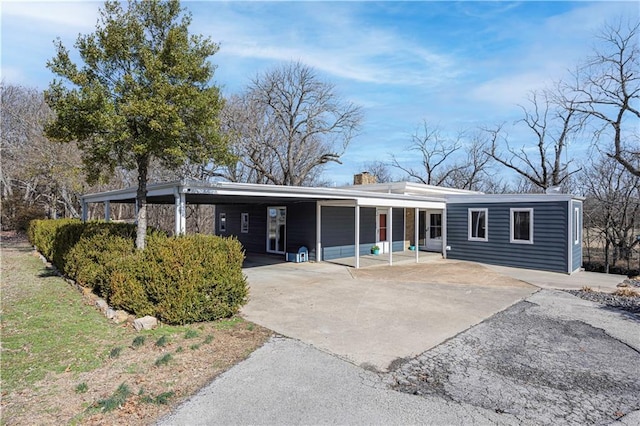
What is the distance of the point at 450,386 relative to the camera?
12.6 feet

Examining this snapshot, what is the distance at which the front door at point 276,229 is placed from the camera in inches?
566

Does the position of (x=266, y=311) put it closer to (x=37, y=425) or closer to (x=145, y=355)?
(x=145, y=355)

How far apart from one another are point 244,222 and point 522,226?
11116 mm

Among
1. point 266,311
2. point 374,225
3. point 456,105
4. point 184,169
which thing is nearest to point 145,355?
point 266,311

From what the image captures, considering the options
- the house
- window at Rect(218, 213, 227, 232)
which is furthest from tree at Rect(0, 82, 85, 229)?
window at Rect(218, 213, 227, 232)

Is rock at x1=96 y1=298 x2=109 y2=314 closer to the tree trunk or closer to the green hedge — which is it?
the green hedge

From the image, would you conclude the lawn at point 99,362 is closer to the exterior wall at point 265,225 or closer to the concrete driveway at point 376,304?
the concrete driveway at point 376,304

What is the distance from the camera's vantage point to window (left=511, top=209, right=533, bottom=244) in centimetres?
1209

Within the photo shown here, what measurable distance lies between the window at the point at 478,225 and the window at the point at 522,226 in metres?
0.95

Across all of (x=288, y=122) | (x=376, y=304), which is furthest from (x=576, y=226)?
(x=288, y=122)

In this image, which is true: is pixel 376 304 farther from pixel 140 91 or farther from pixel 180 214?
pixel 140 91

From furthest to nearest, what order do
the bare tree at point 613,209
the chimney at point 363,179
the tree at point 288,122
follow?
1. the tree at point 288,122
2. the chimney at point 363,179
3. the bare tree at point 613,209

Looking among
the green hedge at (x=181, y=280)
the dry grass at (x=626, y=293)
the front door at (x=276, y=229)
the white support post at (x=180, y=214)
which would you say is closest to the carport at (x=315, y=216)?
the front door at (x=276, y=229)

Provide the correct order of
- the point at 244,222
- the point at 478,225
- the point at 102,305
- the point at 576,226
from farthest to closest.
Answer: the point at 244,222 → the point at 478,225 → the point at 576,226 → the point at 102,305
